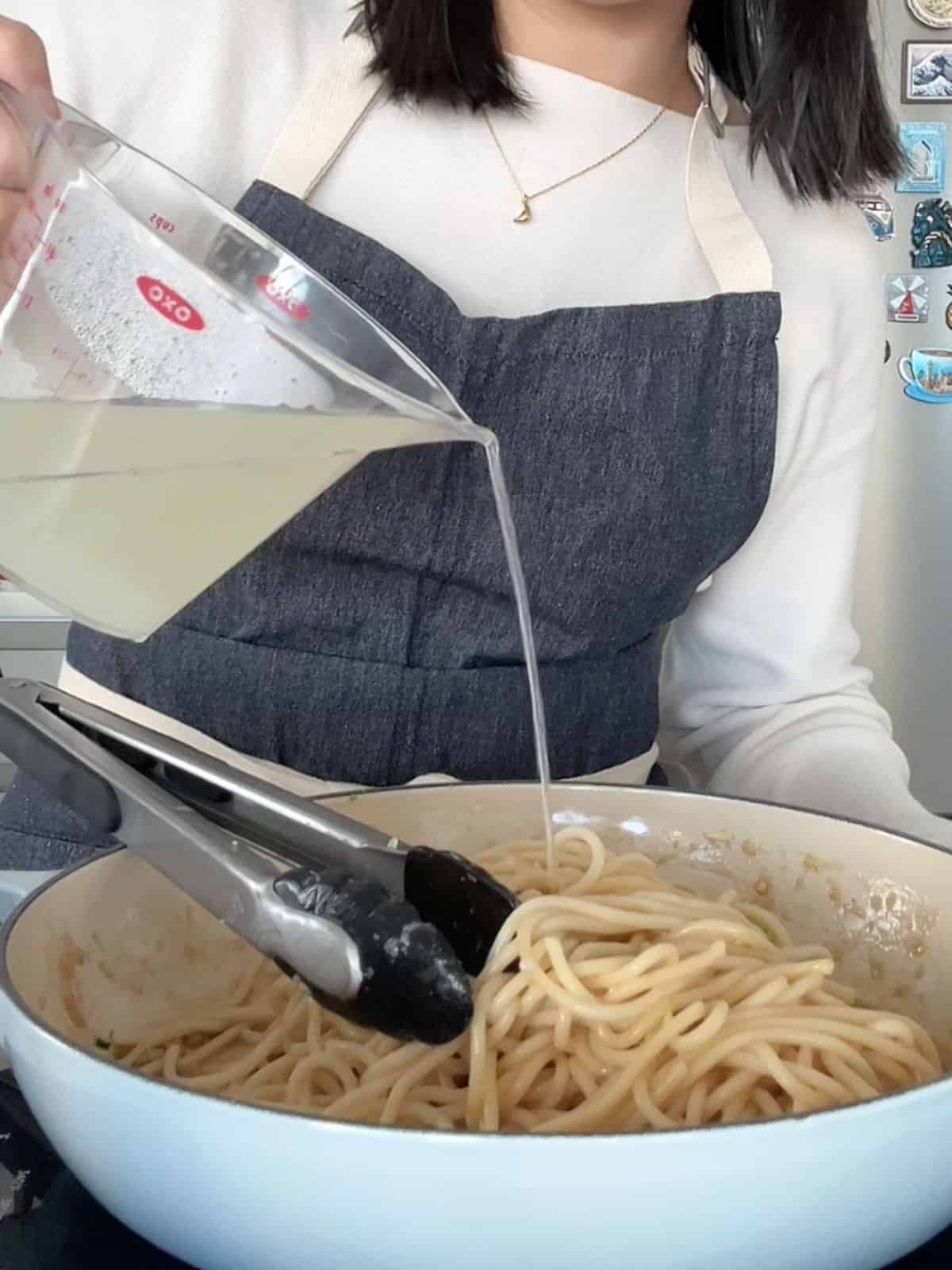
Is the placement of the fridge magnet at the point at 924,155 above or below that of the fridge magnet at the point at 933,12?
below

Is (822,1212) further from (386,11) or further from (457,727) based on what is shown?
(386,11)

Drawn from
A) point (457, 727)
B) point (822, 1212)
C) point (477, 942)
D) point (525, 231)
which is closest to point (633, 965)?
point (477, 942)

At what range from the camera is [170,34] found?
1.03 metres

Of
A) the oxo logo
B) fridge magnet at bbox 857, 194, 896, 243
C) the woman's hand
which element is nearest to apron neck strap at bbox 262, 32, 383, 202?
the woman's hand

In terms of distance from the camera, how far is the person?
0.95 meters

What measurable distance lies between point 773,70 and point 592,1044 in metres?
0.83

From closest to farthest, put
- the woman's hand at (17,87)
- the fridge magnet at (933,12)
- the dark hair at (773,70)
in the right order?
the woman's hand at (17,87)
the dark hair at (773,70)
the fridge magnet at (933,12)

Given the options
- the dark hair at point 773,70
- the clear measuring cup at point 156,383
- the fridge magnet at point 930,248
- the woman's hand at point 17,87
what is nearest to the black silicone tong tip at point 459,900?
the clear measuring cup at point 156,383

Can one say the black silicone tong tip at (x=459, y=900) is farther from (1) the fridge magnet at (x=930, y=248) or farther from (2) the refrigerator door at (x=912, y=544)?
(1) the fridge magnet at (x=930, y=248)

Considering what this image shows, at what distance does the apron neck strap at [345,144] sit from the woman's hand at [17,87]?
0.32 meters

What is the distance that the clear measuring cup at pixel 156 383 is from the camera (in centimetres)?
55

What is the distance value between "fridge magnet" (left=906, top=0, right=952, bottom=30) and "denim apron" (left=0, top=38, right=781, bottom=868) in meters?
1.52

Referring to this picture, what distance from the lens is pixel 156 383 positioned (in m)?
0.58

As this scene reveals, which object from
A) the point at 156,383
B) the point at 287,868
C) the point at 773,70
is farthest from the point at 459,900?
the point at 773,70
